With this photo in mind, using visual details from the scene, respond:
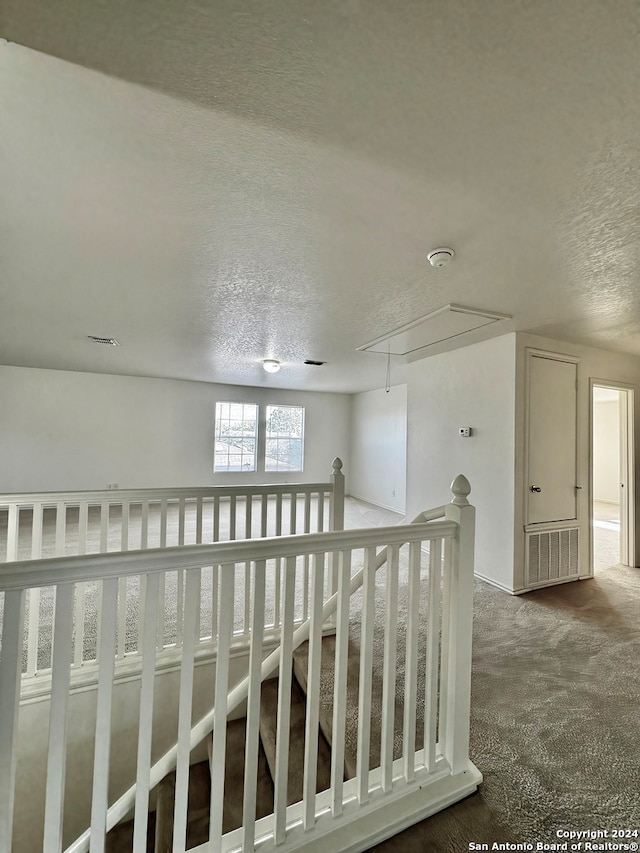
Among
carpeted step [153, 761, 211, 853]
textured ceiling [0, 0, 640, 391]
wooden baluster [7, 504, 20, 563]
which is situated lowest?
carpeted step [153, 761, 211, 853]

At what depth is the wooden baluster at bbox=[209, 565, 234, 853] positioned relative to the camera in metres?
1.11

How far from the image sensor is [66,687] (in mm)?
961

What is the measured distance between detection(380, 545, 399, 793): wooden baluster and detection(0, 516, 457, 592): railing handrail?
0.11 meters

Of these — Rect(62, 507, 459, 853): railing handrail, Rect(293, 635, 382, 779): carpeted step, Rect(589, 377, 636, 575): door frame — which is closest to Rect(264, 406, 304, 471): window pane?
Rect(293, 635, 382, 779): carpeted step

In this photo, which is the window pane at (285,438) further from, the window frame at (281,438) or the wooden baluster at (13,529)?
the wooden baluster at (13,529)

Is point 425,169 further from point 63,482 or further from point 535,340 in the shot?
point 63,482

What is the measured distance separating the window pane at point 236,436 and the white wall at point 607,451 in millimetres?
7577

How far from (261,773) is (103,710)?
1.36m

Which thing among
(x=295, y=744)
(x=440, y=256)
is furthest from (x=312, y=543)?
(x=440, y=256)

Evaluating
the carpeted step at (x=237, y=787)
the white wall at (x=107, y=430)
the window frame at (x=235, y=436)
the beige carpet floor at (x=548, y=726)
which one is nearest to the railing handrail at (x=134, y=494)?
the carpeted step at (x=237, y=787)

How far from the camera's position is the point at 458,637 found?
1481mm

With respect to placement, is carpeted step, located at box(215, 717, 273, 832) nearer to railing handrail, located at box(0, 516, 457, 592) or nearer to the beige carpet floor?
the beige carpet floor

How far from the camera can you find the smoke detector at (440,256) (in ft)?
6.41

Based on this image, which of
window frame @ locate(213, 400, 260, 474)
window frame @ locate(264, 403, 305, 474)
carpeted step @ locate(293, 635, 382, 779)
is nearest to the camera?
carpeted step @ locate(293, 635, 382, 779)
